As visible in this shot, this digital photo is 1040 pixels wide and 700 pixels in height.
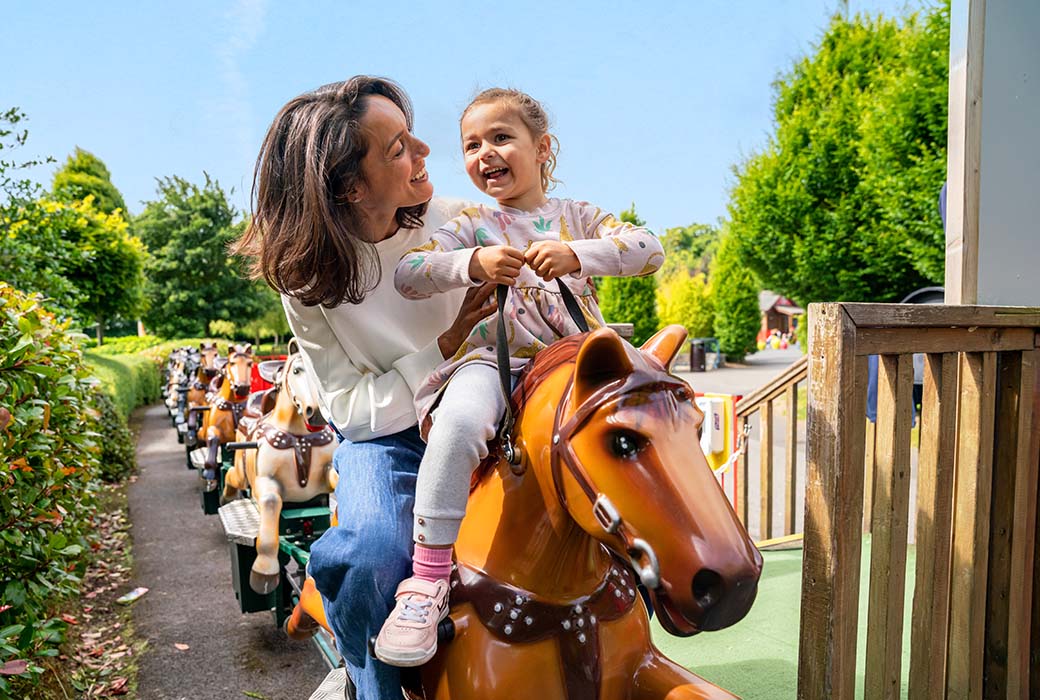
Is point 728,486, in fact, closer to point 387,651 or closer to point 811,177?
point 387,651

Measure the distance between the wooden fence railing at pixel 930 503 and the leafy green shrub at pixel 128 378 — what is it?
1067 centimetres

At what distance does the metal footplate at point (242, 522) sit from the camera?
4.31 metres

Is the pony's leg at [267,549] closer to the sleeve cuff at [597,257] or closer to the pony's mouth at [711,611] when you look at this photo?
the sleeve cuff at [597,257]

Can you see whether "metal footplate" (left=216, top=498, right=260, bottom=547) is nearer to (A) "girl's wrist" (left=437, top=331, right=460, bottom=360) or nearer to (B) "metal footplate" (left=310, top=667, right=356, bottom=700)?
(B) "metal footplate" (left=310, top=667, right=356, bottom=700)

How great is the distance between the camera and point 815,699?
1767 mm

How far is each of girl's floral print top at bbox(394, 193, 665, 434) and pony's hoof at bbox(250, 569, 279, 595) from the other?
9.98 feet

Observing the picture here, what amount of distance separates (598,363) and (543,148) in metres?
0.81

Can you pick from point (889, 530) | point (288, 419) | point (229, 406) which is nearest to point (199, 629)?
point (288, 419)

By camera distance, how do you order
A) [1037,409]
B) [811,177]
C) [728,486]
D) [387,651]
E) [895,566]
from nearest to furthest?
[387,651] → [895,566] → [1037,409] → [728,486] → [811,177]

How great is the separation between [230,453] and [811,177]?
1363cm

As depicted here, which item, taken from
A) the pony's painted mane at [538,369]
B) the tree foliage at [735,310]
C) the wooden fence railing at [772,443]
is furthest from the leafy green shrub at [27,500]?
the tree foliage at [735,310]

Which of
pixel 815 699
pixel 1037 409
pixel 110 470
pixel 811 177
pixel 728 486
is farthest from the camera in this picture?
pixel 811 177

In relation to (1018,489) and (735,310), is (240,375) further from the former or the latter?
(735,310)

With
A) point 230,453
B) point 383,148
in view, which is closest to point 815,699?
point 383,148
